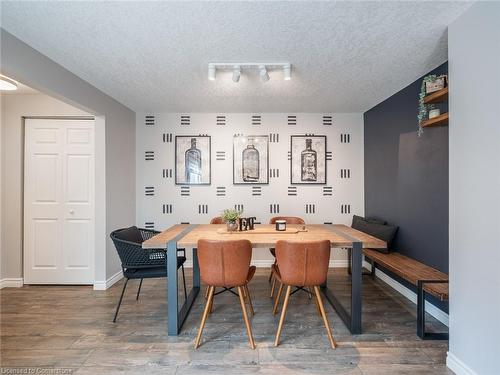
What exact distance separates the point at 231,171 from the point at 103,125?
1.94m

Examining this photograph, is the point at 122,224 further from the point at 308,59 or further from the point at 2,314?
the point at 308,59

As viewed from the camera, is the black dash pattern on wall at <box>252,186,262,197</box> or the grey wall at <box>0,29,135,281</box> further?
the black dash pattern on wall at <box>252,186,262,197</box>

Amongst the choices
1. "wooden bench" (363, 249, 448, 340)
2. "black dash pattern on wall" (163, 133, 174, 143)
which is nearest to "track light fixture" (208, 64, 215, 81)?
"black dash pattern on wall" (163, 133, 174, 143)

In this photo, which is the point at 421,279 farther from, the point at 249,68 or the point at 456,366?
the point at 249,68

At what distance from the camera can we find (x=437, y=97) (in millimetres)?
2238

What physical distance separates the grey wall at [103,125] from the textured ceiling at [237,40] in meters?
0.11

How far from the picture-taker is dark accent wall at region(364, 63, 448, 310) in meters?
2.53

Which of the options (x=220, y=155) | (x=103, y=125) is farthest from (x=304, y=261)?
(x=103, y=125)

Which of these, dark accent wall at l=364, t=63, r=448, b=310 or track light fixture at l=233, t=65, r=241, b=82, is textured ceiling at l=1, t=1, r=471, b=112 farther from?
dark accent wall at l=364, t=63, r=448, b=310

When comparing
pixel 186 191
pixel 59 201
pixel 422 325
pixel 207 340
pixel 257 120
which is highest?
pixel 257 120

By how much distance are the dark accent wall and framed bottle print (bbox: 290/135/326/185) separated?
2.46ft

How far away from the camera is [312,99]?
11.4 ft

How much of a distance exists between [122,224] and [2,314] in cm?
152

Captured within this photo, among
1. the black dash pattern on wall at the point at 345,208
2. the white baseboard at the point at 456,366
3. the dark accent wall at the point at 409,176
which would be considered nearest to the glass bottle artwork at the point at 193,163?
the black dash pattern on wall at the point at 345,208
